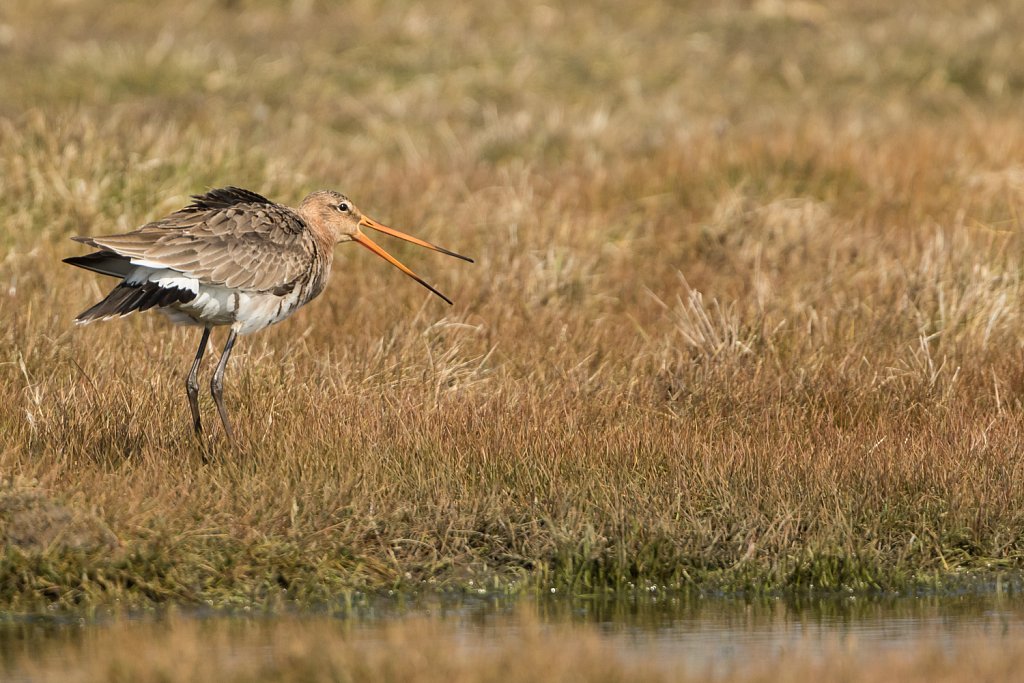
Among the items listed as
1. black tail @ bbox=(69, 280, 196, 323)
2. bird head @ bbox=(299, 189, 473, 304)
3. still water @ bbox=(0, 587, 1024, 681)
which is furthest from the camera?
bird head @ bbox=(299, 189, 473, 304)

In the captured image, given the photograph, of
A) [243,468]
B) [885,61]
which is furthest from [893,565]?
[885,61]

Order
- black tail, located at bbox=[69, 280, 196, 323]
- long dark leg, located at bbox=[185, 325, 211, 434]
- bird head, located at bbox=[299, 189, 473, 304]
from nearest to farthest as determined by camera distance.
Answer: black tail, located at bbox=[69, 280, 196, 323] < long dark leg, located at bbox=[185, 325, 211, 434] < bird head, located at bbox=[299, 189, 473, 304]

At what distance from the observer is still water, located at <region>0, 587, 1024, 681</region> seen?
550cm

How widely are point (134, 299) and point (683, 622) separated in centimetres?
304

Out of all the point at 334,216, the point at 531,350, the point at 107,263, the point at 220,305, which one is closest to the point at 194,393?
the point at 220,305

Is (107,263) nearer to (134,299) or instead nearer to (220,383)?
(134,299)

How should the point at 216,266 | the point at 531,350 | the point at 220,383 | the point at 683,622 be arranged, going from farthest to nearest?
the point at 531,350 < the point at 220,383 < the point at 216,266 < the point at 683,622

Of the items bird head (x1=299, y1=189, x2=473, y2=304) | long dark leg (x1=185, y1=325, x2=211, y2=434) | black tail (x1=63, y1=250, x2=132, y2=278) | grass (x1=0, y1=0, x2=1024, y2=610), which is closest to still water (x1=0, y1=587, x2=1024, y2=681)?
grass (x1=0, y1=0, x2=1024, y2=610)

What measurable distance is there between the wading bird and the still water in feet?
5.09

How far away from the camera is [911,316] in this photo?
9562 mm

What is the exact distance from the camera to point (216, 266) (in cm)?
764

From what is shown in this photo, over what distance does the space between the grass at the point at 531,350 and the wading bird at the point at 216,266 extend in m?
0.45

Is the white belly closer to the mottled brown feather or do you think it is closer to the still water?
the mottled brown feather

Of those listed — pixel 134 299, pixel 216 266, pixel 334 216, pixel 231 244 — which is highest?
pixel 334 216
